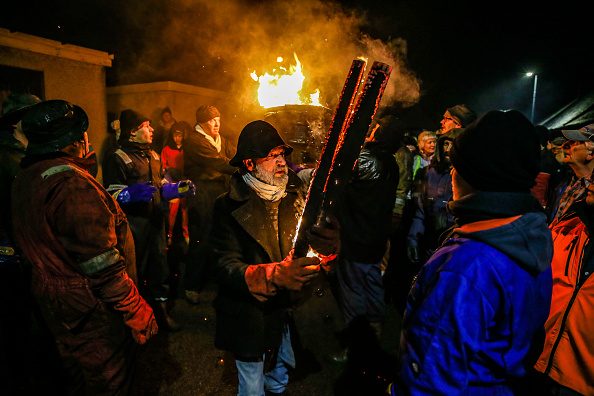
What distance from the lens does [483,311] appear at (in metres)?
1.38

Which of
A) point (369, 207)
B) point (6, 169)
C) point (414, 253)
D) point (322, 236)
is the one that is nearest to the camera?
point (322, 236)

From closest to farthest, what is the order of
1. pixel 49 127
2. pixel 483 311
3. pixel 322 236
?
pixel 483 311 < pixel 322 236 < pixel 49 127

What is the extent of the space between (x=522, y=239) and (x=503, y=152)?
40cm

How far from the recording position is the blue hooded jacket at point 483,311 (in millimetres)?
1384

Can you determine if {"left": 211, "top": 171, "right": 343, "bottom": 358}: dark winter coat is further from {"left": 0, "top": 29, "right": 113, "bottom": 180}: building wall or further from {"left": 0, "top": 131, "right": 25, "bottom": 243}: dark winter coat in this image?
{"left": 0, "top": 29, "right": 113, "bottom": 180}: building wall

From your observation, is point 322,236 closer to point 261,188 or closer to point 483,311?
point 483,311

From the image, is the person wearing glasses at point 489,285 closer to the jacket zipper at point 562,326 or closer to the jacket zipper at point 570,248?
the jacket zipper at point 562,326

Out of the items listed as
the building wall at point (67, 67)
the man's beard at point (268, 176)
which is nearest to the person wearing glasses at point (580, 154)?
the man's beard at point (268, 176)

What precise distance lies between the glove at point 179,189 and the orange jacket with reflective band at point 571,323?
14.1 ft

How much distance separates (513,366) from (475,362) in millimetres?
190

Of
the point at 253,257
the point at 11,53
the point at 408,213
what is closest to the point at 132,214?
the point at 253,257

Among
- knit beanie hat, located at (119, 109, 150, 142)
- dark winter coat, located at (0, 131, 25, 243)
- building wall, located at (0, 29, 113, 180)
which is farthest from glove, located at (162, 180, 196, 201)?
building wall, located at (0, 29, 113, 180)

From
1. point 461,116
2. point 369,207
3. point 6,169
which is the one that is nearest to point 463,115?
point 461,116

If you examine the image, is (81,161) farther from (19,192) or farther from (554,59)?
(554,59)
